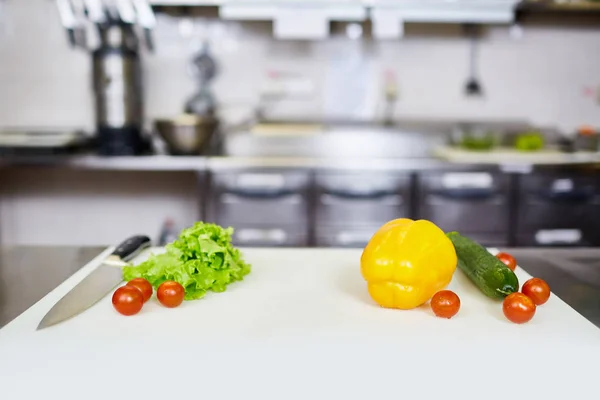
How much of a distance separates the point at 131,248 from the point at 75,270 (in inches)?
4.6

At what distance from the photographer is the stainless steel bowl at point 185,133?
3.04 meters

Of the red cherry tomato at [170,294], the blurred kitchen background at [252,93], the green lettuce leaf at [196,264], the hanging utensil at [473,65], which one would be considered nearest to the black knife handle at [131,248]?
the green lettuce leaf at [196,264]

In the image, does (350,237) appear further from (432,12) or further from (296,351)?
(296,351)

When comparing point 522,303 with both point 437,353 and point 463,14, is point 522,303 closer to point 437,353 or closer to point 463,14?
point 437,353

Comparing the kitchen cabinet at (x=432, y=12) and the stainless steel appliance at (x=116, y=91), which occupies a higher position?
the kitchen cabinet at (x=432, y=12)

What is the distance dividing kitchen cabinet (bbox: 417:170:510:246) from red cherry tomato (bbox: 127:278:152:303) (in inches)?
78.8

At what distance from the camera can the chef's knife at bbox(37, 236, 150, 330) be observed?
1.02m

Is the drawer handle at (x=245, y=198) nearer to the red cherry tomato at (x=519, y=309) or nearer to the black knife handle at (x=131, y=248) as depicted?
the black knife handle at (x=131, y=248)

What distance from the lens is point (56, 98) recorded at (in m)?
3.61

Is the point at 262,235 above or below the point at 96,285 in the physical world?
below

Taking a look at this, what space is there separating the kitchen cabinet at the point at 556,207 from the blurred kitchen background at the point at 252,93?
16 centimetres

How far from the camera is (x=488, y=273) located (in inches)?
43.0

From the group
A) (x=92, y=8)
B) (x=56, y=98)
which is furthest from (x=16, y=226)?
(x=92, y=8)

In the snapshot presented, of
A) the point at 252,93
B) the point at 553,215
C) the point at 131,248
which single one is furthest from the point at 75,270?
the point at 252,93
